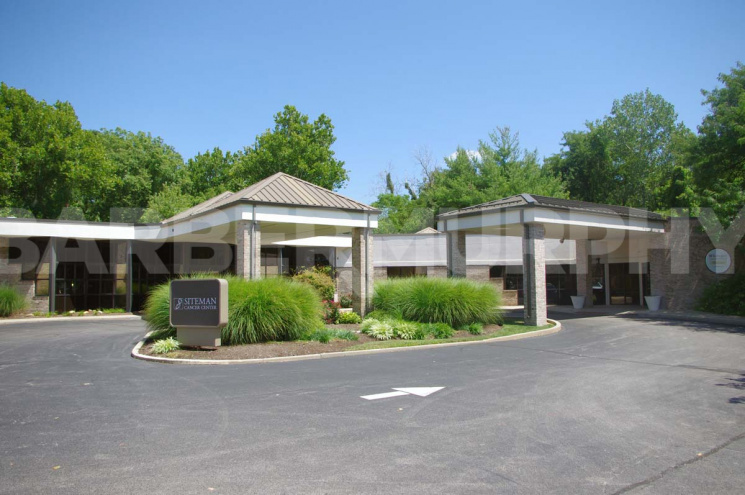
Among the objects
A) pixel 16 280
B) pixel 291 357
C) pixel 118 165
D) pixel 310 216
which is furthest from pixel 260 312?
pixel 118 165

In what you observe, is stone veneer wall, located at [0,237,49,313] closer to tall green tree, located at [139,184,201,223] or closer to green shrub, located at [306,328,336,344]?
tall green tree, located at [139,184,201,223]

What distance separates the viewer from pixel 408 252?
110 feet

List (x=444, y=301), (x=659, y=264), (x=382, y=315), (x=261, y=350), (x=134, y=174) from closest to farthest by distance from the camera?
(x=261, y=350) < (x=444, y=301) < (x=382, y=315) < (x=659, y=264) < (x=134, y=174)

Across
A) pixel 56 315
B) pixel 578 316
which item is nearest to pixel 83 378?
pixel 56 315

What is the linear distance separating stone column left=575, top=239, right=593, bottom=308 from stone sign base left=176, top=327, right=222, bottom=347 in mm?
22361

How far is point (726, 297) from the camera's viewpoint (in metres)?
21.9

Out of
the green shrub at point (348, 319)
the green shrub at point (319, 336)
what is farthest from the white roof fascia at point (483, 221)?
the green shrub at point (319, 336)

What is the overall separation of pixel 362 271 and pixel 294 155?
25540mm

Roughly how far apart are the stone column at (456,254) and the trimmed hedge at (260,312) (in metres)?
8.52

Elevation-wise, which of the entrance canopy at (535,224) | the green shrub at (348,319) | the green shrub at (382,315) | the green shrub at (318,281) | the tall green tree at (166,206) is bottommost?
the green shrub at (348,319)

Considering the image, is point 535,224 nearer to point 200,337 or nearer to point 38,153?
point 200,337

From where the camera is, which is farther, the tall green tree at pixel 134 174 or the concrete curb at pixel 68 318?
the tall green tree at pixel 134 174

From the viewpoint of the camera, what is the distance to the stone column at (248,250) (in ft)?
55.0

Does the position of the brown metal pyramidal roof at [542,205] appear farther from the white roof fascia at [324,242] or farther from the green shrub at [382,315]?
the white roof fascia at [324,242]
